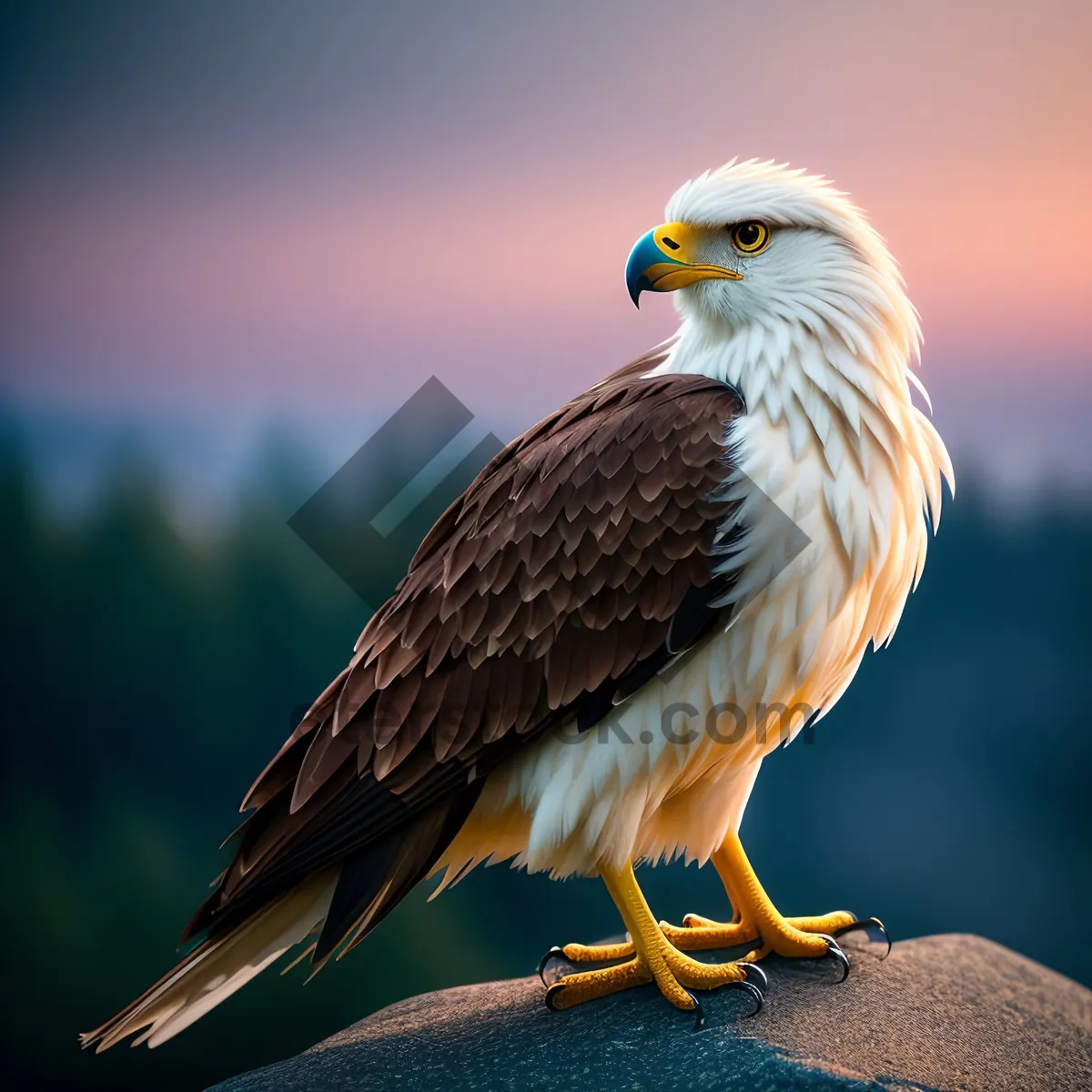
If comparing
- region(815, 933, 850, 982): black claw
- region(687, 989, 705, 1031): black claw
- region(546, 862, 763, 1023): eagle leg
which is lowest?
region(815, 933, 850, 982): black claw

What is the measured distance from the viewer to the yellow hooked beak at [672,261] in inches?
92.4

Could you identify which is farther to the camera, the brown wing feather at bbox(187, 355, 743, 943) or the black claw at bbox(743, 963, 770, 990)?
the black claw at bbox(743, 963, 770, 990)

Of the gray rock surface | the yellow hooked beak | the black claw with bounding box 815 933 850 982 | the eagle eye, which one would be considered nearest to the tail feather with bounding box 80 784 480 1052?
the gray rock surface

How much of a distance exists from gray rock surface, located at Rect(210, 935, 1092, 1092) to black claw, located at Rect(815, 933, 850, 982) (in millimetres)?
20

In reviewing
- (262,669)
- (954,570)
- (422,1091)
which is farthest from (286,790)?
(954,570)

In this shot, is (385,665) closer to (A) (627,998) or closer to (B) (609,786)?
(B) (609,786)

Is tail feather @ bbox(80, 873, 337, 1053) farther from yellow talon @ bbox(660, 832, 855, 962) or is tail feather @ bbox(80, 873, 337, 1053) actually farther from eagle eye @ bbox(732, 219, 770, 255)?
eagle eye @ bbox(732, 219, 770, 255)

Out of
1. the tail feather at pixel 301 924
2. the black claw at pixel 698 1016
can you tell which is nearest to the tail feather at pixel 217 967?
the tail feather at pixel 301 924

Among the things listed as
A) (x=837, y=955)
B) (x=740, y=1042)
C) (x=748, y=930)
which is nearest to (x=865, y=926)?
(x=837, y=955)

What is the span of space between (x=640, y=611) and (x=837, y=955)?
3.50 ft

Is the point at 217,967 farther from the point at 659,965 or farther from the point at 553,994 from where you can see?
the point at 659,965

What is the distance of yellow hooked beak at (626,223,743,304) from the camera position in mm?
2346

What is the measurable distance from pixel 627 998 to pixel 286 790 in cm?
88

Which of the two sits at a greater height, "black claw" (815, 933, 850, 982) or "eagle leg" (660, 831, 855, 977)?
"eagle leg" (660, 831, 855, 977)
